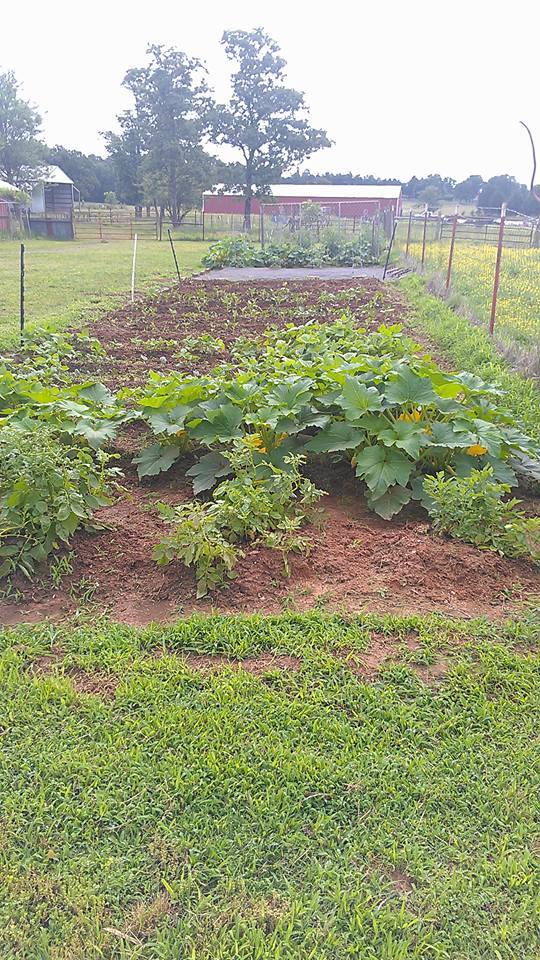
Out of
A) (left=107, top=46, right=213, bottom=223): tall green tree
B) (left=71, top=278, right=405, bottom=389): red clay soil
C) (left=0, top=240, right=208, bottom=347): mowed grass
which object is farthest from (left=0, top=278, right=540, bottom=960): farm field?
(left=107, top=46, right=213, bottom=223): tall green tree

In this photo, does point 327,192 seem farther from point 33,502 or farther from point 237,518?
point 33,502

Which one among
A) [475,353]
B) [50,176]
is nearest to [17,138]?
[50,176]

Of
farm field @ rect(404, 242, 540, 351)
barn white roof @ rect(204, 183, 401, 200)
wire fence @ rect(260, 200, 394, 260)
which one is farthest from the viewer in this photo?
barn white roof @ rect(204, 183, 401, 200)

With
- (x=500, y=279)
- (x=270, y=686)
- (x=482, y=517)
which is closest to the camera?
(x=270, y=686)

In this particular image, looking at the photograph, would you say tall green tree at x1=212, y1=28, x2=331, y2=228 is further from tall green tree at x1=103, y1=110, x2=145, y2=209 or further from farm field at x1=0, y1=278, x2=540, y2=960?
farm field at x1=0, y1=278, x2=540, y2=960

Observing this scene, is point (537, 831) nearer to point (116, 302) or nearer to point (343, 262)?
point (116, 302)

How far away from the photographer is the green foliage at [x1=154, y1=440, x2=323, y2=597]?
10.5ft

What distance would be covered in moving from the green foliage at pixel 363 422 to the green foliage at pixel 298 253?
699 inches

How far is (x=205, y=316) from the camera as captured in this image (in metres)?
10.5

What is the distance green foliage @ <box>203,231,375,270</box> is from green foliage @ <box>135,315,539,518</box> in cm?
1777

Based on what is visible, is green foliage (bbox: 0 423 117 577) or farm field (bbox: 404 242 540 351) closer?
green foliage (bbox: 0 423 117 577)

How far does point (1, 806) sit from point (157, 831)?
1.55ft

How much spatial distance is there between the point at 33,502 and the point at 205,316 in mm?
7584

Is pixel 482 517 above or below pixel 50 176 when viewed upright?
below
